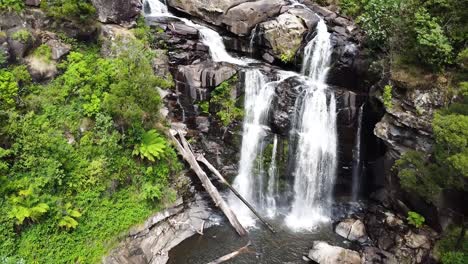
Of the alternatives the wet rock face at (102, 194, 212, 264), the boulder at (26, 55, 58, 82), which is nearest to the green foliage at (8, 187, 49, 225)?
the wet rock face at (102, 194, 212, 264)

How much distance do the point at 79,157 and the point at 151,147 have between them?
2816mm

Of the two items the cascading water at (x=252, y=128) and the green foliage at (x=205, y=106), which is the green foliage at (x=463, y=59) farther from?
the green foliage at (x=205, y=106)

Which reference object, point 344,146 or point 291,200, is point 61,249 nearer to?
point 291,200

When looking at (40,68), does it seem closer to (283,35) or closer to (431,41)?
(283,35)

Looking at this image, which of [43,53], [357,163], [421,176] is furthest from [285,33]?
[43,53]

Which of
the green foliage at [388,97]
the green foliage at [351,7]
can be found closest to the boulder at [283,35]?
the green foliage at [351,7]

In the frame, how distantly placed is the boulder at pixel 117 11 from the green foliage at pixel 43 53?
12.7ft

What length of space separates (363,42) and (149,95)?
11.6m

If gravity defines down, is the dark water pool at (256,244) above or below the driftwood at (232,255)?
below

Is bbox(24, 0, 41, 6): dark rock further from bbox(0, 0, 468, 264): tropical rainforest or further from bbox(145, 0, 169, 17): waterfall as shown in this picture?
bbox(145, 0, 169, 17): waterfall

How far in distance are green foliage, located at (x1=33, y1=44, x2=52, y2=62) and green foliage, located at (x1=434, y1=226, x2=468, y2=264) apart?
17.8 metres

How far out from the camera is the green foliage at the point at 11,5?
14.8 metres

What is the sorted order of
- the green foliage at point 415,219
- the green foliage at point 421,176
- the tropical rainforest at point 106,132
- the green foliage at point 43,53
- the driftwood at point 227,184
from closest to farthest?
the tropical rainforest at point 106,132 < the green foliage at point 421,176 < the green foliage at point 415,219 < the green foliage at point 43,53 < the driftwood at point 227,184

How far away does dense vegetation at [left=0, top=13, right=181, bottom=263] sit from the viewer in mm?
11477
